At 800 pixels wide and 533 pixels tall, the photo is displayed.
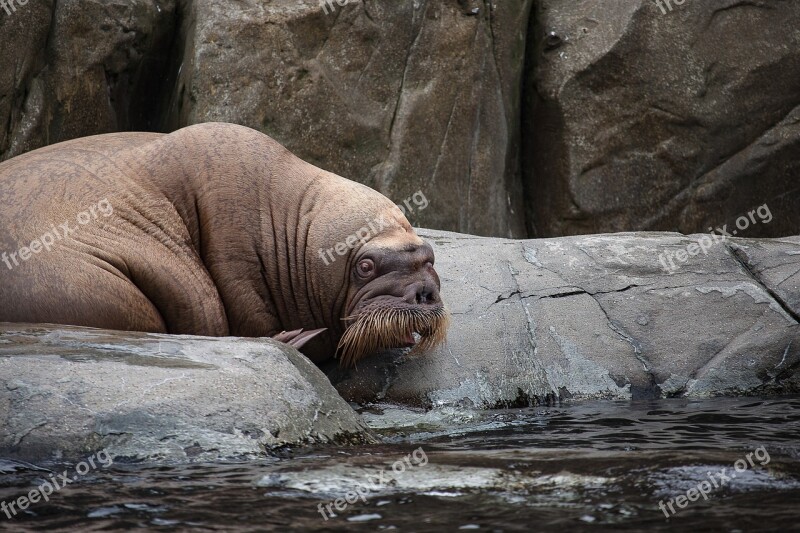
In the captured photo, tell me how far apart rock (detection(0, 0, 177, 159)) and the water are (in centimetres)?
507

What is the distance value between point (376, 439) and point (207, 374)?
819mm

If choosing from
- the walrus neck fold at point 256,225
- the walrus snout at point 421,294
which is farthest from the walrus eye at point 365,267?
the walrus snout at point 421,294

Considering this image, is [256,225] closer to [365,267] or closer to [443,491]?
[365,267]

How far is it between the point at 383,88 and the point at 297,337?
4273 mm

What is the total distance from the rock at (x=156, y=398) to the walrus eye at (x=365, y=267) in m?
1.17

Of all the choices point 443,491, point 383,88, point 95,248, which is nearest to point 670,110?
point 383,88

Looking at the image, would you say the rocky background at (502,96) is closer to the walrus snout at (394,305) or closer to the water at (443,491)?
the walrus snout at (394,305)

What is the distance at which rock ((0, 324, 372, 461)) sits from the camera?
3.88 metres

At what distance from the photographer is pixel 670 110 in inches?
390

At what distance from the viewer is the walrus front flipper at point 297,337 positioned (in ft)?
17.7

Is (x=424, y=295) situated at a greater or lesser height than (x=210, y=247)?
lesser

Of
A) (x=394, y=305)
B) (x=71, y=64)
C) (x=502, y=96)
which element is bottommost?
(x=394, y=305)

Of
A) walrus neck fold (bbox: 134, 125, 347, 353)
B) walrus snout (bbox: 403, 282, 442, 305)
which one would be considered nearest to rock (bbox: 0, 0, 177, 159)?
walrus neck fold (bbox: 134, 125, 347, 353)

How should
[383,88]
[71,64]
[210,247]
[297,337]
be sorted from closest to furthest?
[297,337]
[210,247]
[71,64]
[383,88]
